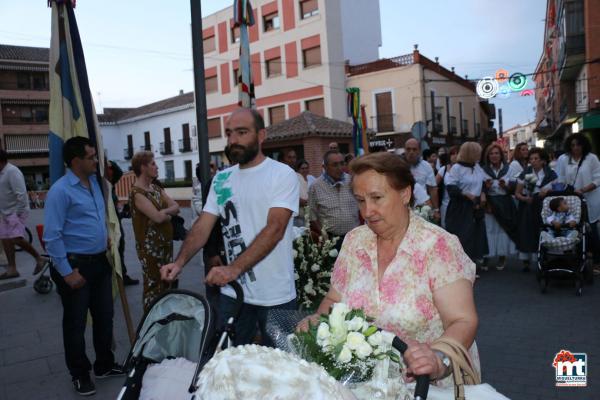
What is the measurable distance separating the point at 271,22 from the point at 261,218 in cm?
3587

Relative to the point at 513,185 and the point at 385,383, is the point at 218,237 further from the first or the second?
the point at 513,185

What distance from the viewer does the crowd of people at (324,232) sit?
2170 mm

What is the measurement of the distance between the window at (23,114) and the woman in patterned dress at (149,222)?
2103 inches

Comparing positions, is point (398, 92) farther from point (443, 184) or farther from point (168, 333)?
point (168, 333)

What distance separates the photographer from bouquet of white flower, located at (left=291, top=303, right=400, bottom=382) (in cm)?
161

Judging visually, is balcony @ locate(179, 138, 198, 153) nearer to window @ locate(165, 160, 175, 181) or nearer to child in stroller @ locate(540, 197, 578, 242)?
window @ locate(165, 160, 175, 181)

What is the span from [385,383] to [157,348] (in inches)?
59.0

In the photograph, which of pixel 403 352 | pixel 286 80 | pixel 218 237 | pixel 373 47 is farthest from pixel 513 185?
pixel 373 47

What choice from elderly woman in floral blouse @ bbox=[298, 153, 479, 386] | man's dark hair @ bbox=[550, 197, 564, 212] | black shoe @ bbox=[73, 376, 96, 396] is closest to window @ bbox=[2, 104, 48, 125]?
black shoe @ bbox=[73, 376, 96, 396]

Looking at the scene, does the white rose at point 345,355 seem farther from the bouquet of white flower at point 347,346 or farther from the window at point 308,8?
the window at point 308,8

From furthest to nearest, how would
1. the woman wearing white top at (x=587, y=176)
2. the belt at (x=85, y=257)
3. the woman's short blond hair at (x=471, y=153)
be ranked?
the woman's short blond hair at (x=471, y=153) → the woman wearing white top at (x=587, y=176) → the belt at (x=85, y=257)

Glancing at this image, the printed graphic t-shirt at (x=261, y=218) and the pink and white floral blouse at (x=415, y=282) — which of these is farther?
the printed graphic t-shirt at (x=261, y=218)

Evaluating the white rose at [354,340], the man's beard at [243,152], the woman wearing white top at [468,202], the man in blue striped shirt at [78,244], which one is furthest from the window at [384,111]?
the white rose at [354,340]

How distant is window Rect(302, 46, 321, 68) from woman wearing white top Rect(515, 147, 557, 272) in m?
26.9
